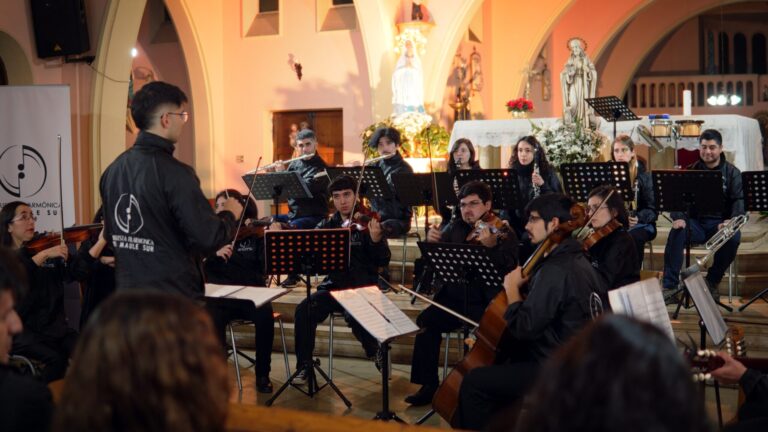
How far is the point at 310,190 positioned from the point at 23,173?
2462 mm

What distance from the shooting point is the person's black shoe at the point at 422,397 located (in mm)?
5621

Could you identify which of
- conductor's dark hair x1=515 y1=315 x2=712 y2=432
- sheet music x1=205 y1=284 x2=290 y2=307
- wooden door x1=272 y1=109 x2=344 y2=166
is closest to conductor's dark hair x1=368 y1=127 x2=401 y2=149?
sheet music x1=205 y1=284 x2=290 y2=307

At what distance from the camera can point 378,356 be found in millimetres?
6055

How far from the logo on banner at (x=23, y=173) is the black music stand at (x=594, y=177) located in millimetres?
4028

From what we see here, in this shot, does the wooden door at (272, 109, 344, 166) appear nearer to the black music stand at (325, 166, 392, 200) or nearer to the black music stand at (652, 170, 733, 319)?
the black music stand at (325, 166, 392, 200)

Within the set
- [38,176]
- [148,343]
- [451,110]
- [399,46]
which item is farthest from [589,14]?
[148,343]

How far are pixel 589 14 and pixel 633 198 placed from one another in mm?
11691

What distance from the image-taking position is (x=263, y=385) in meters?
5.99

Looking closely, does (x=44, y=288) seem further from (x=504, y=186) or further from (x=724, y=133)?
(x=724, y=133)

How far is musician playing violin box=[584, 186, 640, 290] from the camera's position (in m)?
5.66

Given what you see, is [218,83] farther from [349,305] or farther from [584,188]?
[349,305]

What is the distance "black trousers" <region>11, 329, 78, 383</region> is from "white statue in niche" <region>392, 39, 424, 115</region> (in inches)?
328

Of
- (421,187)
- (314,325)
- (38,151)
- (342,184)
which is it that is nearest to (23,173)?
(38,151)

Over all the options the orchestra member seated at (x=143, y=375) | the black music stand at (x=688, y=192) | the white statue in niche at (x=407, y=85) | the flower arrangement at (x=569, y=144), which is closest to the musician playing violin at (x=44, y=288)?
the orchestra member seated at (x=143, y=375)
